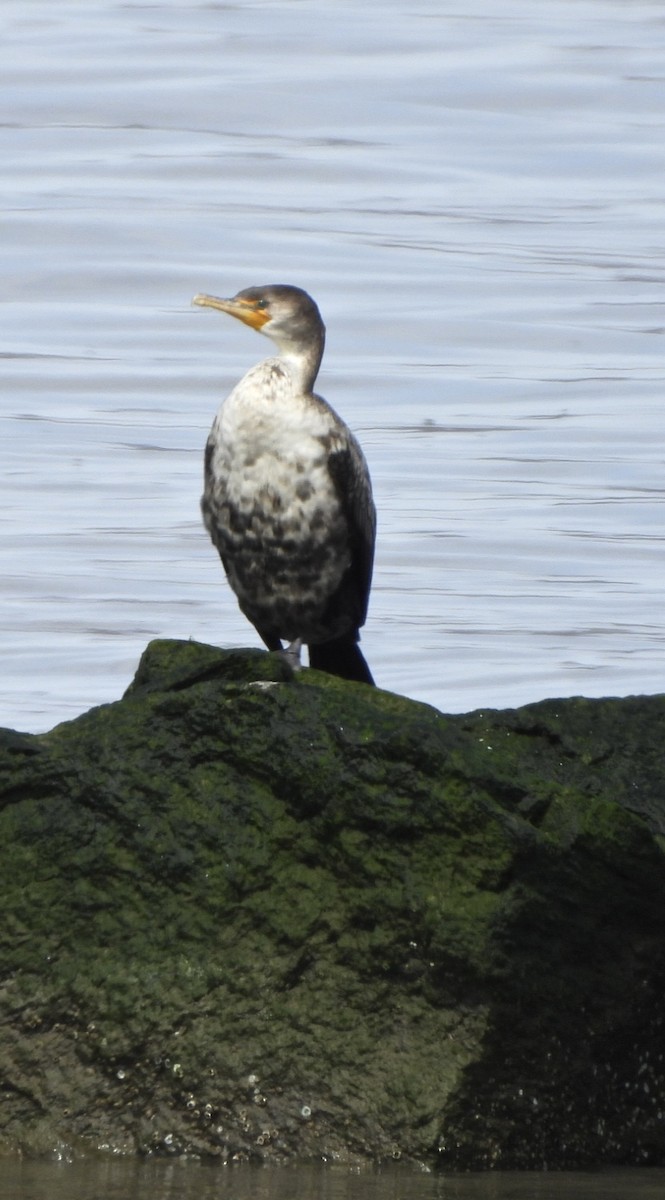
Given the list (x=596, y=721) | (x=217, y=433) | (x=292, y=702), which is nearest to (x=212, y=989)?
(x=292, y=702)

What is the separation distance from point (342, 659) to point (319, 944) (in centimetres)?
202

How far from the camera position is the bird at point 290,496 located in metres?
5.88

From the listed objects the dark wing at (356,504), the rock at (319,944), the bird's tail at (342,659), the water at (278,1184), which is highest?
the dark wing at (356,504)

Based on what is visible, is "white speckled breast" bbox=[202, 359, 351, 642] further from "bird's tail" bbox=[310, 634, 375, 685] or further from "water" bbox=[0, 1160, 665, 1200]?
"water" bbox=[0, 1160, 665, 1200]

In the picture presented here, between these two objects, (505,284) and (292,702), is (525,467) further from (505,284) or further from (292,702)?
(292,702)

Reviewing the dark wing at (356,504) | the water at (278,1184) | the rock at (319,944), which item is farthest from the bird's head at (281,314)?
the water at (278,1184)

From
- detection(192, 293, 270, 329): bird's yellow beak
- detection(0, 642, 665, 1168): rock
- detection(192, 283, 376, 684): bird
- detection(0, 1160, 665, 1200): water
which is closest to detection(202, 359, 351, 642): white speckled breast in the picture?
detection(192, 283, 376, 684): bird

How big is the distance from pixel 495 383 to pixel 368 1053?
10.6 metres

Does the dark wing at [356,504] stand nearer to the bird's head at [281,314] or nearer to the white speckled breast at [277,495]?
the white speckled breast at [277,495]

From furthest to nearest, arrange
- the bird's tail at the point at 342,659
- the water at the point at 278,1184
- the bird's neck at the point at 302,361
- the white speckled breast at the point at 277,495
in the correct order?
1. the bird's tail at the point at 342,659
2. the bird's neck at the point at 302,361
3. the white speckled breast at the point at 277,495
4. the water at the point at 278,1184

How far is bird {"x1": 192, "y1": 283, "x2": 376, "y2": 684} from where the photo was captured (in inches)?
231

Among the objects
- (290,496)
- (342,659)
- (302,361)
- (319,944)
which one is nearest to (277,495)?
(290,496)

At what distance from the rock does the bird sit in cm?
123

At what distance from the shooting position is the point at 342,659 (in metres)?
6.41
